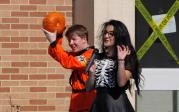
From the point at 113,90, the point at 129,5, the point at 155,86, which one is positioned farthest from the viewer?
the point at 155,86

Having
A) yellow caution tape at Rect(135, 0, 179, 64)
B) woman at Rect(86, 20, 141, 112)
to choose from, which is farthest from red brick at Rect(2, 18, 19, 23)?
woman at Rect(86, 20, 141, 112)

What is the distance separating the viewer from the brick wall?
7539mm

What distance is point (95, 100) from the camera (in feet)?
16.7

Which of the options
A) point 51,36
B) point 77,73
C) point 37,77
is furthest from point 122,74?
point 37,77

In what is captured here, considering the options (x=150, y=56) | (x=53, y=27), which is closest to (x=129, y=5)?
(x=150, y=56)

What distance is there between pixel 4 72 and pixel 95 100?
2.72m

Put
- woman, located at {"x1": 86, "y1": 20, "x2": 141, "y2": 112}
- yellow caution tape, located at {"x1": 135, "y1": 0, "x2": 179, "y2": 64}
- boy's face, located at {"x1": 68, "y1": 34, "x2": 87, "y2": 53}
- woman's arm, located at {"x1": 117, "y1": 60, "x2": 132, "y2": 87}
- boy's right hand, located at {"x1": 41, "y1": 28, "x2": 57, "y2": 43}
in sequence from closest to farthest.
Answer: woman's arm, located at {"x1": 117, "y1": 60, "x2": 132, "y2": 87} < woman, located at {"x1": 86, "y1": 20, "x2": 141, "y2": 112} < boy's right hand, located at {"x1": 41, "y1": 28, "x2": 57, "y2": 43} < boy's face, located at {"x1": 68, "y1": 34, "x2": 87, "y2": 53} < yellow caution tape, located at {"x1": 135, "y1": 0, "x2": 179, "y2": 64}

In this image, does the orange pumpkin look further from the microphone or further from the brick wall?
the brick wall

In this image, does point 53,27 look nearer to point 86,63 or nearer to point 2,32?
point 86,63

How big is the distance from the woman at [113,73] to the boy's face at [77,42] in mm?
318

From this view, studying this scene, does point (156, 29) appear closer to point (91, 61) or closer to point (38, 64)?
point (38, 64)

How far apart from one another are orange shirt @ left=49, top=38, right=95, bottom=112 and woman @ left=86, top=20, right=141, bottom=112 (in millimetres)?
226

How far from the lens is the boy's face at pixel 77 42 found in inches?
210

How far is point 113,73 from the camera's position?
5031 mm
